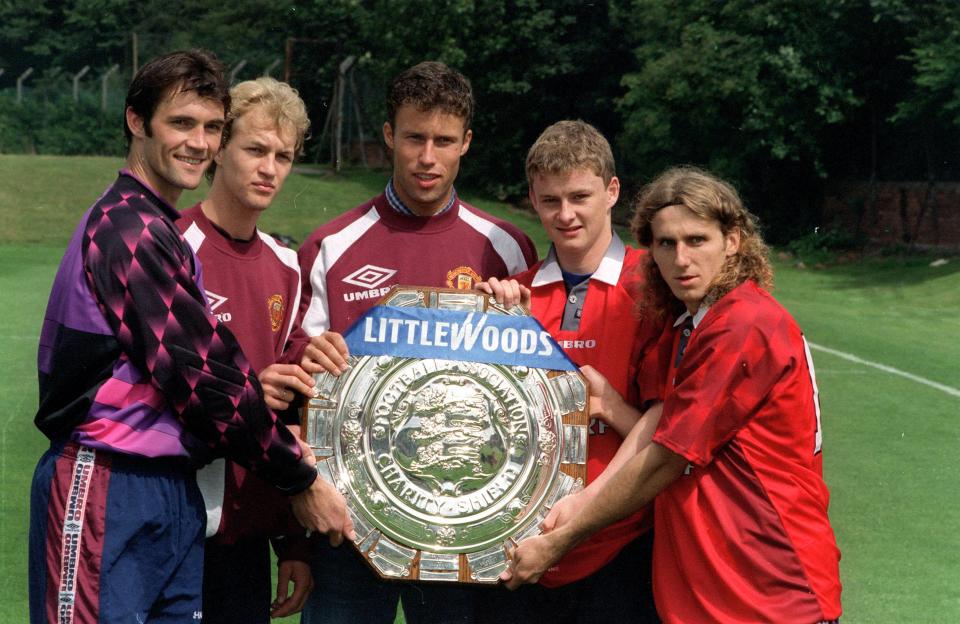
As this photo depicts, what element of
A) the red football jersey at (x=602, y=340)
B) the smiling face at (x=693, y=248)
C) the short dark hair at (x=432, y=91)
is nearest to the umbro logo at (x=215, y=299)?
the short dark hair at (x=432, y=91)

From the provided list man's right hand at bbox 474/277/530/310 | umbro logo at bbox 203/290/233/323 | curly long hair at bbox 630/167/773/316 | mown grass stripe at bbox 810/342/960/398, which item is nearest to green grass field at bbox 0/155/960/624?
mown grass stripe at bbox 810/342/960/398

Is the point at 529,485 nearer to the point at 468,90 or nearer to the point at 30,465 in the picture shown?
the point at 468,90

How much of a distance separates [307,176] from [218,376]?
34567 mm

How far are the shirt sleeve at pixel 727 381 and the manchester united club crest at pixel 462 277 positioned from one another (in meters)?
0.91

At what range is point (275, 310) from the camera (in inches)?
137

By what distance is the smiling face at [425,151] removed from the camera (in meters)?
3.43

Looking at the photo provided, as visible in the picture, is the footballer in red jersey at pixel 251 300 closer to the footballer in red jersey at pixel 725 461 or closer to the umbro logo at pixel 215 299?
the umbro logo at pixel 215 299

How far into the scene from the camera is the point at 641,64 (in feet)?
114

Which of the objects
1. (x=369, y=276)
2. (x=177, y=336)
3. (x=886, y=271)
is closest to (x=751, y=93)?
(x=886, y=271)

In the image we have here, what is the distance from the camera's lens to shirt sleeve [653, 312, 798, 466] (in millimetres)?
2773

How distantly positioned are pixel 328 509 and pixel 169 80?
1.13m

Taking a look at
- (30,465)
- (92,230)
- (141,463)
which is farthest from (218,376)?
(30,465)

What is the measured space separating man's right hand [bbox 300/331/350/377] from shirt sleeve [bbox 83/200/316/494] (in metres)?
0.16

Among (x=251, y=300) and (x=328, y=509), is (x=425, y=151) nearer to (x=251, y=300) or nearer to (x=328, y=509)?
(x=251, y=300)
